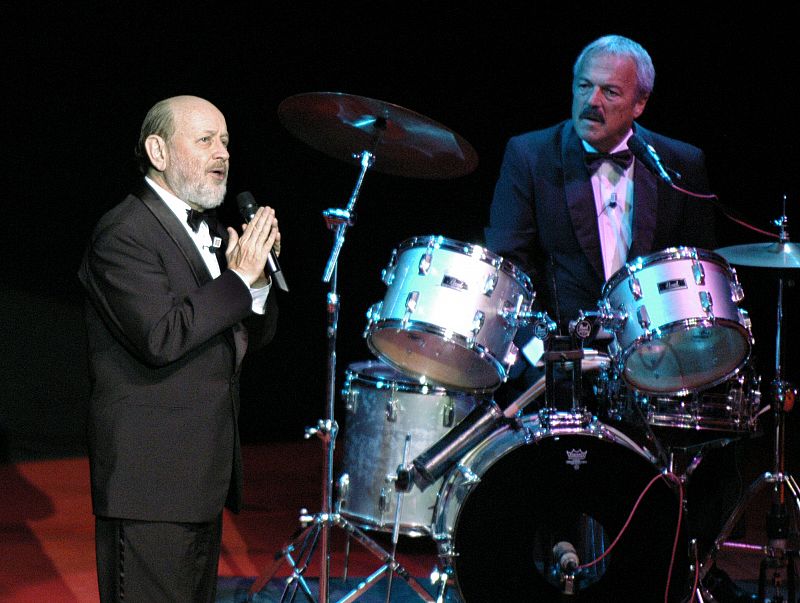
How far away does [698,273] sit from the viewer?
11.2 ft

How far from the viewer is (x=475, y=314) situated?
337cm

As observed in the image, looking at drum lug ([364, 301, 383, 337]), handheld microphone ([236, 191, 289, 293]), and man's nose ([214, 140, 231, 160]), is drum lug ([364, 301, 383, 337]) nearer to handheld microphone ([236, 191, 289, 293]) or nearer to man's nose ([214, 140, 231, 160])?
handheld microphone ([236, 191, 289, 293])

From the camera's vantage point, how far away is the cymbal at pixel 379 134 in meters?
3.55

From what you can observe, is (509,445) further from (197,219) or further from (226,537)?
(226,537)

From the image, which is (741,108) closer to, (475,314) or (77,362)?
(475,314)

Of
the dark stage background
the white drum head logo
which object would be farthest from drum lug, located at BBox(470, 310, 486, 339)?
the dark stage background

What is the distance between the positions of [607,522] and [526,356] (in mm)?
668

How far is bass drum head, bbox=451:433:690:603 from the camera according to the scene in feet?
11.4

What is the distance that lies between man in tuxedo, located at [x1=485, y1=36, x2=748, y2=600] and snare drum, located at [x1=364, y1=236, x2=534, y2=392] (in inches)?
20.1

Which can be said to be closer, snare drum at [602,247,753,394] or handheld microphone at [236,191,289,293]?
handheld microphone at [236,191,289,293]

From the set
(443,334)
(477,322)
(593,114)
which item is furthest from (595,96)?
(443,334)

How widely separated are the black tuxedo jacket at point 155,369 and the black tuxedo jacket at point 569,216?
1585 mm

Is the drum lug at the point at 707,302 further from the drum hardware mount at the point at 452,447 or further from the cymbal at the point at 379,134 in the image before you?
the cymbal at the point at 379,134

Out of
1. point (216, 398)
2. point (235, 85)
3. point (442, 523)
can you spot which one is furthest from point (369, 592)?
point (235, 85)
